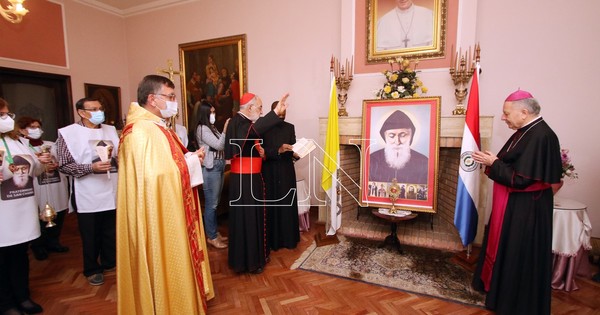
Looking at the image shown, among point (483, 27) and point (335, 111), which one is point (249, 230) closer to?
point (335, 111)

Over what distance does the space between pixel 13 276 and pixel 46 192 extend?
1.61 meters

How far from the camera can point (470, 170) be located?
10.0ft

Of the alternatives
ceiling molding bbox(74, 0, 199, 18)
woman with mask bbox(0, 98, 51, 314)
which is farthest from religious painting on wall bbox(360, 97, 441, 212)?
ceiling molding bbox(74, 0, 199, 18)

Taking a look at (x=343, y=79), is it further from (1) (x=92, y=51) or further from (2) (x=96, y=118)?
(1) (x=92, y=51)

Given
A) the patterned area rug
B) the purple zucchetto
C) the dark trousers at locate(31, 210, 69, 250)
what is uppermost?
the purple zucchetto

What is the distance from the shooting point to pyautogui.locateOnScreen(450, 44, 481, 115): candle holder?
376 cm

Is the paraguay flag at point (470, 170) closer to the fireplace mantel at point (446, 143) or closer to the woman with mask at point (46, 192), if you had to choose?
the fireplace mantel at point (446, 143)

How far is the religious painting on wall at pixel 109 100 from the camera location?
20.4ft

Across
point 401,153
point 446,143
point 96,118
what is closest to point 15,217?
point 96,118

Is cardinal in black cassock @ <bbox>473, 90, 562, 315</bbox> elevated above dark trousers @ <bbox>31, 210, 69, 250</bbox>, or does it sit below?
above

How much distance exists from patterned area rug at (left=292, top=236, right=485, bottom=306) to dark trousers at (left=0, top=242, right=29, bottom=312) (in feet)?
8.14

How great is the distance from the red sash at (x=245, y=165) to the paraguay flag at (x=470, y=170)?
88.0 inches

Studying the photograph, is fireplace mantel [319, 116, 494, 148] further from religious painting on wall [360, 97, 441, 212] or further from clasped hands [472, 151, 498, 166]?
clasped hands [472, 151, 498, 166]

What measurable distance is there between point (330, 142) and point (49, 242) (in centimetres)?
397
